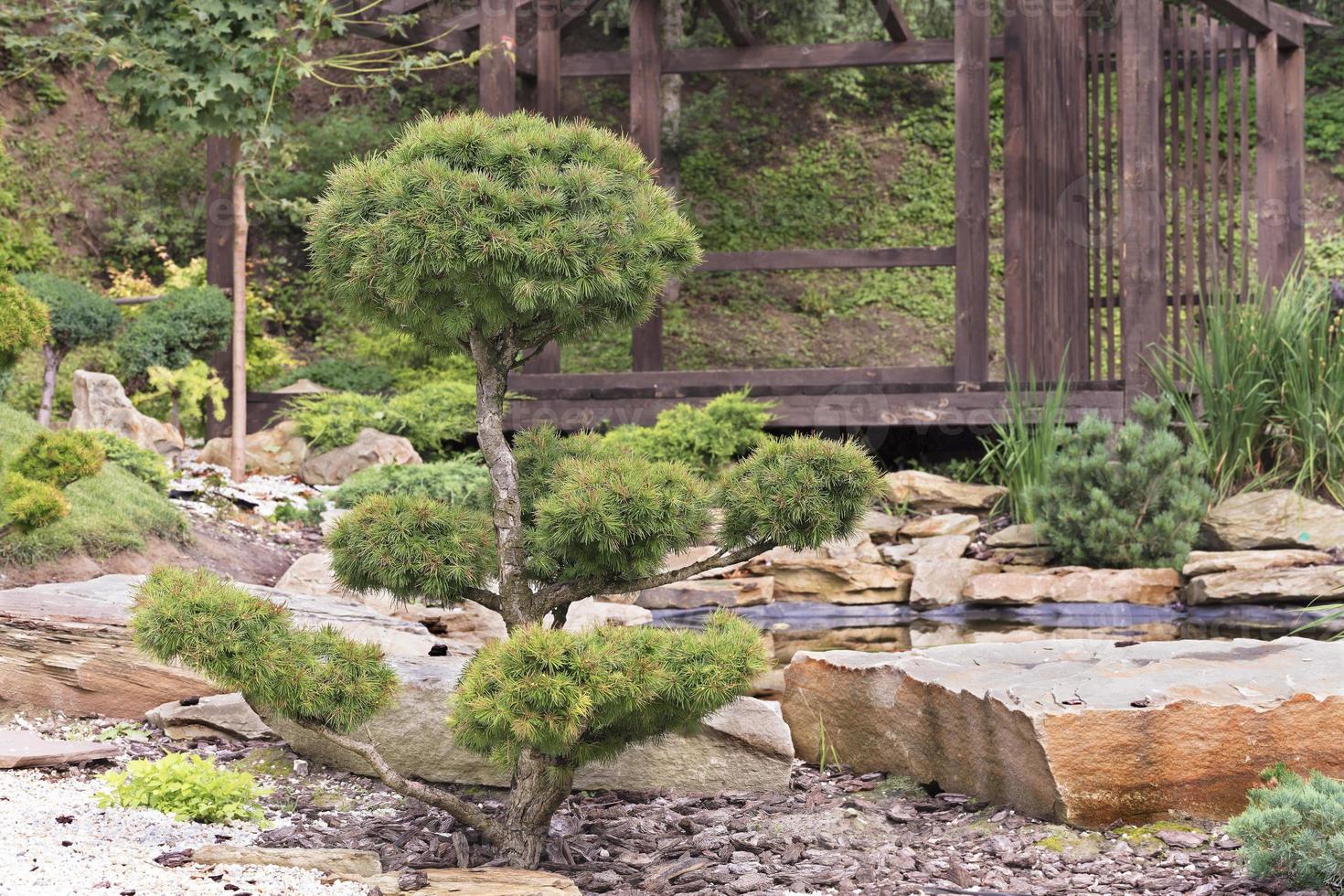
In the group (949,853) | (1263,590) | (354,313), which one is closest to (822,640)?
(1263,590)

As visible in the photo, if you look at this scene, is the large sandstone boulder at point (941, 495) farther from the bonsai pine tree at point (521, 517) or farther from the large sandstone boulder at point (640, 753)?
the bonsai pine tree at point (521, 517)

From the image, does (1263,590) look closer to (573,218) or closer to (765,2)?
(573,218)

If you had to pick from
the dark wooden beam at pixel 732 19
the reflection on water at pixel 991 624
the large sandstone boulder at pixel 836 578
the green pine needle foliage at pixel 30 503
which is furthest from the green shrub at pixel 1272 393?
the green pine needle foliage at pixel 30 503

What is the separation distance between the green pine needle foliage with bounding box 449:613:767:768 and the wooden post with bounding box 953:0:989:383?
5.61 metres

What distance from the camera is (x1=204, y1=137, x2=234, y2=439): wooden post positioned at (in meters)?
8.54

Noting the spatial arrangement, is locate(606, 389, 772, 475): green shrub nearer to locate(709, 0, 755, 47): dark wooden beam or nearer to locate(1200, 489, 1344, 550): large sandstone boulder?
locate(1200, 489, 1344, 550): large sandstone boulder

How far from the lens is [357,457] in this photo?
26.9ft

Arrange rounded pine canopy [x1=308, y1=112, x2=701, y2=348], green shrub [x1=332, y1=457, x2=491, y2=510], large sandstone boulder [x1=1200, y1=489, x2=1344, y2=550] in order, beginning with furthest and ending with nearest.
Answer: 1. green shrub [x1=332, y1=457, x2=491, y2=510]
2. large sandstone boulder [x1=1200, y1=489, x2=1344, y2=550]
3. rounded pine canopy [x1=308, y1=112, x2=701, y2=348]

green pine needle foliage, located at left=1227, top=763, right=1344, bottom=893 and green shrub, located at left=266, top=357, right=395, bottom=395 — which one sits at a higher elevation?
green shrub, located at left=266, top=357, right=395, bottom=395

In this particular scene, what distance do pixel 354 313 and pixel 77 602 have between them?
1.66 metres

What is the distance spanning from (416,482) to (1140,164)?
14.2ft

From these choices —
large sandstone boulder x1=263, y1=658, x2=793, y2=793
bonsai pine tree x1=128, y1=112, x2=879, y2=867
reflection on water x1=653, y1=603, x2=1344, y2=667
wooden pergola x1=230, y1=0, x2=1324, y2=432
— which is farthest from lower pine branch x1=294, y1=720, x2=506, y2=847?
wooden pergola x1=230, y1=0, x2=1324, y2=432

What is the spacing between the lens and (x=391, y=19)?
845 cm

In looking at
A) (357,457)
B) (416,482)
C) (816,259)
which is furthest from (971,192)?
(357,457)
